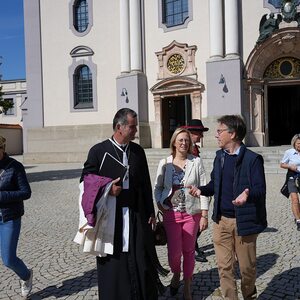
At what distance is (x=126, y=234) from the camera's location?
335cm

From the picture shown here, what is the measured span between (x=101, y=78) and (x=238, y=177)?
19.5m

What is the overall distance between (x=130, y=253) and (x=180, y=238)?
31.0 inches

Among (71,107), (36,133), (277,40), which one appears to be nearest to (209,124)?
(277,40)

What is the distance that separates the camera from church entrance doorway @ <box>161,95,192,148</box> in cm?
2031

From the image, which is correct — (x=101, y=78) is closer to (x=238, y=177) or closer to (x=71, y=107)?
(x=71, y=107)

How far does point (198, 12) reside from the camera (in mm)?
19641

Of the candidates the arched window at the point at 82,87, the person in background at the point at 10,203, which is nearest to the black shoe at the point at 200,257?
the person in background at the point at 10,203

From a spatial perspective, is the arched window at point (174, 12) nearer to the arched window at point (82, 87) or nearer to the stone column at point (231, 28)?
the stone column at point (231, 28)

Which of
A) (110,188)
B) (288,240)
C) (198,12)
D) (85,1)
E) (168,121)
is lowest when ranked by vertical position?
(288,240)

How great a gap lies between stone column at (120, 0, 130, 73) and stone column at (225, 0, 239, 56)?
210 inches

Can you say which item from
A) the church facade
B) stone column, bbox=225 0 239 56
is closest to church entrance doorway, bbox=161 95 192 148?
the church facade

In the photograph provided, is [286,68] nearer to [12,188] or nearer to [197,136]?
[197,136]

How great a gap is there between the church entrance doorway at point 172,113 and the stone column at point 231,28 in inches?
125

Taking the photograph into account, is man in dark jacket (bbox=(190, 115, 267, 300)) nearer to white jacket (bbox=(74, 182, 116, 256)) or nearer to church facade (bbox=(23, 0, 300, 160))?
white jacket (bbox=(74, 182, 116, 256))
